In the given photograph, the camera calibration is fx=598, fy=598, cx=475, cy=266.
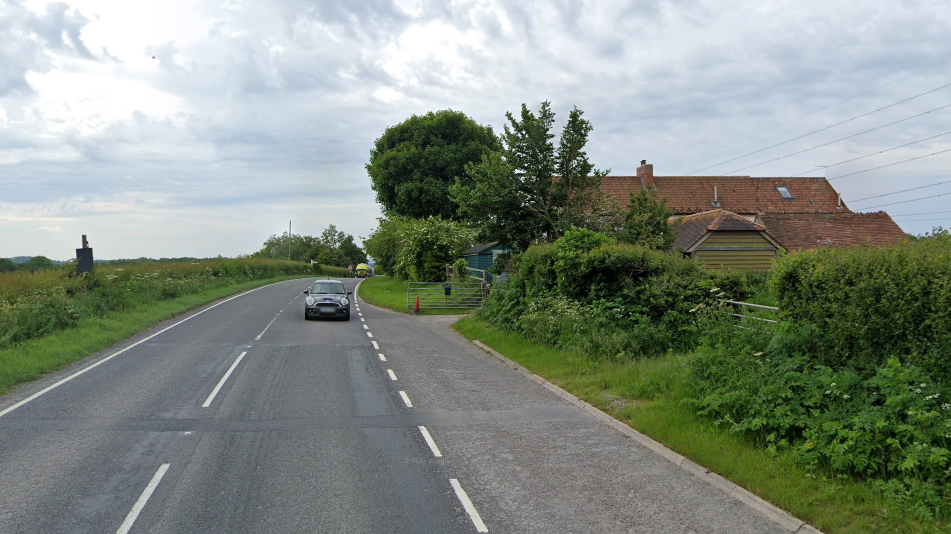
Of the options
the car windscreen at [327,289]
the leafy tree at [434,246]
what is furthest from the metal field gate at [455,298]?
the leafy tree at [434,246]

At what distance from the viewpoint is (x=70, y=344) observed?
49.8ft

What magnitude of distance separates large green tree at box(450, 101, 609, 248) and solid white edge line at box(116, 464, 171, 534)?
56.8 feet

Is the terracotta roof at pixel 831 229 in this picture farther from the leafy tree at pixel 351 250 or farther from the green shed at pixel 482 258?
the leafy tree at pixel 351 250

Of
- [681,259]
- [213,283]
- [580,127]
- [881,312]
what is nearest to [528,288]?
[681,259]

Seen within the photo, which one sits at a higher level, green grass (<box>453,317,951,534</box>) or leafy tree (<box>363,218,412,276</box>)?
leafy tree (<box>363,218,412,276</box>)

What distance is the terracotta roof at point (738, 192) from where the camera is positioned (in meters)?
40.7

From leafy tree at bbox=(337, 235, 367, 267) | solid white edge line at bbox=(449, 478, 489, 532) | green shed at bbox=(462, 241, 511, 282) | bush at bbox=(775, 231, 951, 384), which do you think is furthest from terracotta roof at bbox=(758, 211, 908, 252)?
leafy tree at bbox=(337, 235, 367, 267)

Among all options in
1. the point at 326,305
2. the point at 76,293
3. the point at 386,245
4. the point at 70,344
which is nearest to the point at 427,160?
the point at 386,245

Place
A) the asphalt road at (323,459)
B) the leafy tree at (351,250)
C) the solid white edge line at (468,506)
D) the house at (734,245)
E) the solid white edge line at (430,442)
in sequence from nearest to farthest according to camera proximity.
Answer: the solid white edge line at (468,506), the asphalt road at (323,459), the solid white edge line at (430,442), the house at (734,245), the leafy tree at (351,250)

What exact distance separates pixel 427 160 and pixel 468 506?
49.4 m

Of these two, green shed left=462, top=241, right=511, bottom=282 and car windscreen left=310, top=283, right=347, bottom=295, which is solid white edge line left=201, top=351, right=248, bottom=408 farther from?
green shed left=462, top=241, right=511, bottom=282

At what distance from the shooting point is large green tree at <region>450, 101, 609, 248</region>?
2291 cm

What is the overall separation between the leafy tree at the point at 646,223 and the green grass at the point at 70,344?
1701cm

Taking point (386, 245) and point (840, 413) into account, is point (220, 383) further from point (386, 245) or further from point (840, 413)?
point (386, 245)
